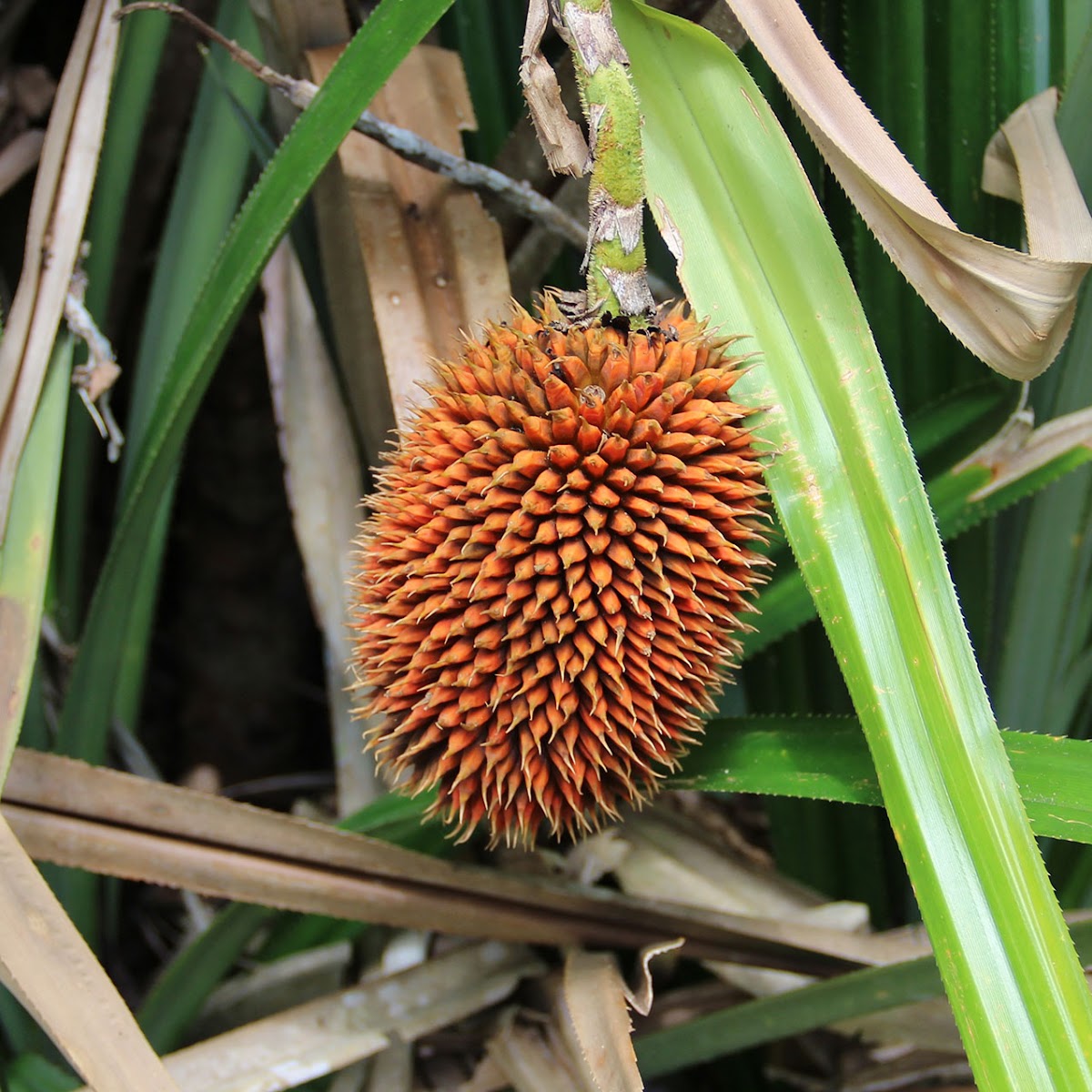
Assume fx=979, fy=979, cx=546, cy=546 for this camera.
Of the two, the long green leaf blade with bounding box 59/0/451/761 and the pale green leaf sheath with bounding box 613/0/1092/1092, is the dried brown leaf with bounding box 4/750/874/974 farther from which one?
the pale green leaf sheath with bounding box 613/0/1092/1092

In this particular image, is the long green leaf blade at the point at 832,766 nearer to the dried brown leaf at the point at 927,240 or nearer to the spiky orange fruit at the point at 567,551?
the spiky orange fruit at the point at 567,551

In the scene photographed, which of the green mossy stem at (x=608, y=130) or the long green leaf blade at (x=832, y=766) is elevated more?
the green mossy stem at (x=608, y=130)

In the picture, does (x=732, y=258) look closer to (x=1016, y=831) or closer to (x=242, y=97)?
(x=1016, y=831)

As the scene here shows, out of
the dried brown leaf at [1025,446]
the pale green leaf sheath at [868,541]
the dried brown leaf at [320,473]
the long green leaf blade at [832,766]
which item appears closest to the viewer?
the pale green leaf sheath at [868,541]

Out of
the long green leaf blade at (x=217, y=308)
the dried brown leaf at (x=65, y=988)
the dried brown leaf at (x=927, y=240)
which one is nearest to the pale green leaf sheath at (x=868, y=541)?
the dried brown leaf at (x=927, y=240)

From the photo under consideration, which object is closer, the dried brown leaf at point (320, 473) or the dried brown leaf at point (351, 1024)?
the dried brown leaf at point (351, 1024)

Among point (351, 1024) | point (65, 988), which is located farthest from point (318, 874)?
point (65, 988)

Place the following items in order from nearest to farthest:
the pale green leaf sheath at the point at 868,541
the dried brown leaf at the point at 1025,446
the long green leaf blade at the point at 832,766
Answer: the pale green leaf sheath at the point at 868,541, the long green leaf blade at the point at 832,766, the dried brown leaf at the point at 1025,446
